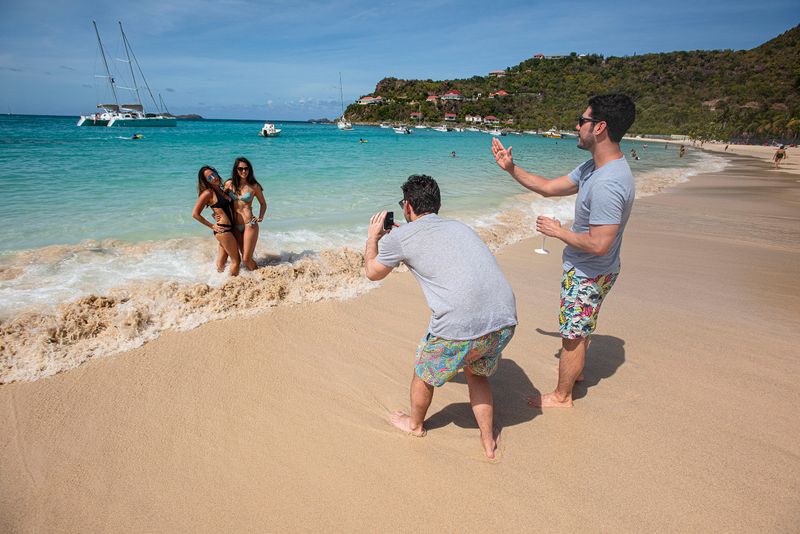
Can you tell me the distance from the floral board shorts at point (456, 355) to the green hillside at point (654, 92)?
7409cm

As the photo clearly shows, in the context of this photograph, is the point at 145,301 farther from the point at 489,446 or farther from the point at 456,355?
the point at 489,446

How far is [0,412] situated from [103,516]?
4.87 feet

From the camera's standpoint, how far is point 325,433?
2.61 metres

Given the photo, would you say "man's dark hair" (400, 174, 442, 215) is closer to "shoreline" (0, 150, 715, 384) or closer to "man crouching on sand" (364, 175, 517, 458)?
"man crouching on sand" (364, 175, 517, 458)

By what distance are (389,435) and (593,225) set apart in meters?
1.90

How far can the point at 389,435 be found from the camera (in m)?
2.60

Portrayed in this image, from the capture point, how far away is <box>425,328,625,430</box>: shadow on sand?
280cm

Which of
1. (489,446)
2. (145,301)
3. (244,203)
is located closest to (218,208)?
(244,203)

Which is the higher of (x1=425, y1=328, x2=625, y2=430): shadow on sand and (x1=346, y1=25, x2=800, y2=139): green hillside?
(x1=346, y1=25, x2=800, y2=139): green hillside

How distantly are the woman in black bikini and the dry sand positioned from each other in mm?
1505

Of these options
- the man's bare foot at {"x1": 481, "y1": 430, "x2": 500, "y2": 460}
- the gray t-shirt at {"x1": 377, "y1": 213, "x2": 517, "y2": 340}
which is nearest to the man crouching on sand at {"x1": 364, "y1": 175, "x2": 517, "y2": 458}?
the gray t-shirt at {"x1": 377, "y1": 213, "x2": 517, "y2": 340}

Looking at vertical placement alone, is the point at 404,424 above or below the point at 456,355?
below

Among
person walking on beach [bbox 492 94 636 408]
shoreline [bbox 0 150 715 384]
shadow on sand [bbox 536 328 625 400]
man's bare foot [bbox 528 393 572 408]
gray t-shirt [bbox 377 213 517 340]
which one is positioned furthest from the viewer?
shoreline [bbox 0 150 715 384]

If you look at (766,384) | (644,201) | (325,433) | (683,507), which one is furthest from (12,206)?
(644,201)
